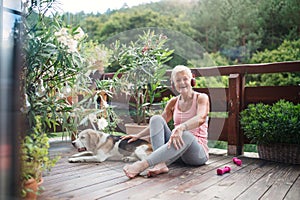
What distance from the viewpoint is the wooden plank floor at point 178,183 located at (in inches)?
61.4

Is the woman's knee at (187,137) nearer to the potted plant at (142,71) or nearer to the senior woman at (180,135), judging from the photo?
the senior woman at (180,135)

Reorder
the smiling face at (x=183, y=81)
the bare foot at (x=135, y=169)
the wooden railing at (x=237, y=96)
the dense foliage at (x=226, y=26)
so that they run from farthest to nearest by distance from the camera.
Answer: the dense foliage at (x=226, y=26) → the wooden railing at (x=237, y=96) → the smiling face at (x=183, y=81) → the bare foot at (x=135, y=169)

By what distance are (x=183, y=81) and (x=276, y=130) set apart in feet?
2.64

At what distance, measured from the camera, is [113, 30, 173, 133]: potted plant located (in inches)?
119

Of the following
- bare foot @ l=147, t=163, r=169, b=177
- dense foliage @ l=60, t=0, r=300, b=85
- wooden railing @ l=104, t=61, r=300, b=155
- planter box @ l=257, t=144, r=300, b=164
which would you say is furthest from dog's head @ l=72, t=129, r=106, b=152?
dense foliage @ l=60, t=0, r=300, b=85

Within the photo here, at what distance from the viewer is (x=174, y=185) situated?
1757 millimetres

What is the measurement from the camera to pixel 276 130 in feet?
7.75

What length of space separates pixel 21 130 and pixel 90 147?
212 cm

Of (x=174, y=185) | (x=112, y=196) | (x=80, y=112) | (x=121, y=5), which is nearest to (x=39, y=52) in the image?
(x=80, y=112)

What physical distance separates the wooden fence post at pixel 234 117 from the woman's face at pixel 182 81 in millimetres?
664

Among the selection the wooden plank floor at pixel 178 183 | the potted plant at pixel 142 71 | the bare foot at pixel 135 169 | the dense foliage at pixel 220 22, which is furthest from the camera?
the dense foliage at pixel 220 22

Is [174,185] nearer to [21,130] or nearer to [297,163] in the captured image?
[297,163]

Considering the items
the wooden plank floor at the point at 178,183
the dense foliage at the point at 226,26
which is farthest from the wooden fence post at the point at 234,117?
the dense foliage at the point at 226,26

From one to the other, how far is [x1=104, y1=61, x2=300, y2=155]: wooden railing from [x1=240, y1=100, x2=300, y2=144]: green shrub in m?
0.14
